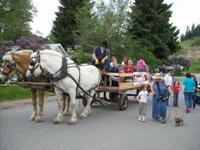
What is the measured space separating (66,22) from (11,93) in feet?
104

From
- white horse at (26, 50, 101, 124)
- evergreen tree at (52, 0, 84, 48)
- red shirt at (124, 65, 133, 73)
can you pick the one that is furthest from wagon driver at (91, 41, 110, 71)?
evergreen tree at (52, 0, 84, 48)

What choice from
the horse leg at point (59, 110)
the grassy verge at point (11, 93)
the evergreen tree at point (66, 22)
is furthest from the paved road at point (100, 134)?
the evergreen tree at point (66, 22)

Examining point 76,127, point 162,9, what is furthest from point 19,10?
point 76,127

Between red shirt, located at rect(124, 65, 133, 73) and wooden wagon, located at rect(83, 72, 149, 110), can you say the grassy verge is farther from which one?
red shirt, located at rect(124, 65, 133, 73)

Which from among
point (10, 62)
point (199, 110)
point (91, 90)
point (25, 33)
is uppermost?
point (25, 33)

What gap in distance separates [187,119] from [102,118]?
9.68ft

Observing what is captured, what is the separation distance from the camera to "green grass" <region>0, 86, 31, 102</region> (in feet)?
62.1

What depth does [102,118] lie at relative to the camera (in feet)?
43.5

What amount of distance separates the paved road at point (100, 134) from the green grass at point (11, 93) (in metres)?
4.78

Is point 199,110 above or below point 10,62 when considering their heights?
below

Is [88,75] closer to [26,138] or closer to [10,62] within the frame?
[10,62]

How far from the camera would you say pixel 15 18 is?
4803 centimetres

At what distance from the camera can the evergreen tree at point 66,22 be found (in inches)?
1969

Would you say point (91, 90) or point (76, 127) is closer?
point (76, 127)
